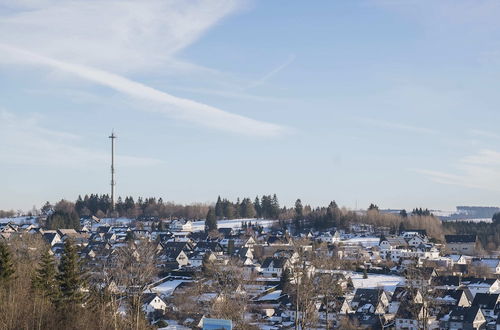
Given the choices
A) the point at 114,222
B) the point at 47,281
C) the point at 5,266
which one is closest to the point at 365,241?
the point at 114,222

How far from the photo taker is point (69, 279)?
15.2 m

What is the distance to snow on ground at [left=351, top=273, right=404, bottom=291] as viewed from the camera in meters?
36.0

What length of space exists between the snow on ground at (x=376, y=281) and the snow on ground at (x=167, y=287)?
10184mm

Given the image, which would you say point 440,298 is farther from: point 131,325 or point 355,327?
A: point 131,325

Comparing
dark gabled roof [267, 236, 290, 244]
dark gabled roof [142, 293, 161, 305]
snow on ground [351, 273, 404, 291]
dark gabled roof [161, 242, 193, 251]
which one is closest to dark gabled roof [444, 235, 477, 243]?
dark gabled roof [267, 236, 290, 244]

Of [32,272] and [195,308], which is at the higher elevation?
[32,272]

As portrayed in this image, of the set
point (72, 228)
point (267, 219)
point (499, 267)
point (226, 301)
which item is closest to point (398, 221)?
point (267, 219)

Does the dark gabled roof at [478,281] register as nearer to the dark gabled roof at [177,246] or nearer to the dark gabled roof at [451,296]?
the dark gabled roof at [451,296]

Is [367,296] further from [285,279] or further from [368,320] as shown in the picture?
[285,279]

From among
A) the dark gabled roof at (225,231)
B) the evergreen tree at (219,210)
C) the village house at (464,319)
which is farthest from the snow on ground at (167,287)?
the evergreen tree at (219,210)

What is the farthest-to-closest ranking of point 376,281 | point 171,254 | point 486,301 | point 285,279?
point 171,254, point 376,281, point 285,279, point 486,301

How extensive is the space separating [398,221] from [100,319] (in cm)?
5968

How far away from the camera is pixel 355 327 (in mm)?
25891

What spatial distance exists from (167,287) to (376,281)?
12.7m
